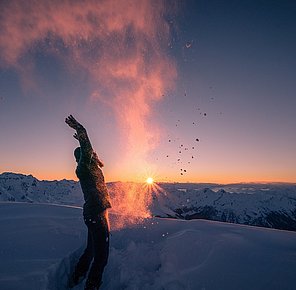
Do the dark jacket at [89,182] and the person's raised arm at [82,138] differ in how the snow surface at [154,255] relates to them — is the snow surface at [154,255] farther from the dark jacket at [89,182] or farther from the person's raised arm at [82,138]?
the person's raised arm at [82,138]

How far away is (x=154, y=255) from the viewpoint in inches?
241

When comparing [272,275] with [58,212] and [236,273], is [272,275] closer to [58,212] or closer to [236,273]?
[236,273]

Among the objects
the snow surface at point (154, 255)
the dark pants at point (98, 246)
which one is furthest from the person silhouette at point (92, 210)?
the snow surface at point (154, 255)

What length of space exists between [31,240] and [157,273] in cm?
262

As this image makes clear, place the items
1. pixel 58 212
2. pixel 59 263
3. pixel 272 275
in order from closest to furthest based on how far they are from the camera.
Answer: pixel 272 275 < pixel 59 263 < pixel 58 212

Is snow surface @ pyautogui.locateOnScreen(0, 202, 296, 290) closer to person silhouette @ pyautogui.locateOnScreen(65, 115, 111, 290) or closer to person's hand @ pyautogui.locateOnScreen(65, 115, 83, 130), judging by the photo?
person silhouette @ pyautogui.locateOnScreen(65, 115, 111, 290)

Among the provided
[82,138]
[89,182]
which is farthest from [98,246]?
[82,138]

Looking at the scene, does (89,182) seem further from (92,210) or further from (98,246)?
(98,246)

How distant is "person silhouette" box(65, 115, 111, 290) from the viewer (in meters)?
4.95

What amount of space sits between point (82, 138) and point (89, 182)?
821 mm

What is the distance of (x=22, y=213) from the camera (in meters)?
7.30

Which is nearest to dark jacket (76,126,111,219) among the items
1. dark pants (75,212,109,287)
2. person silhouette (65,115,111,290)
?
person silhouette (65,115,111,290)

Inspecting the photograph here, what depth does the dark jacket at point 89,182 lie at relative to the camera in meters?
5.07

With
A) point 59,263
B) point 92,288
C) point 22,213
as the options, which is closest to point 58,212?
point 22,213
